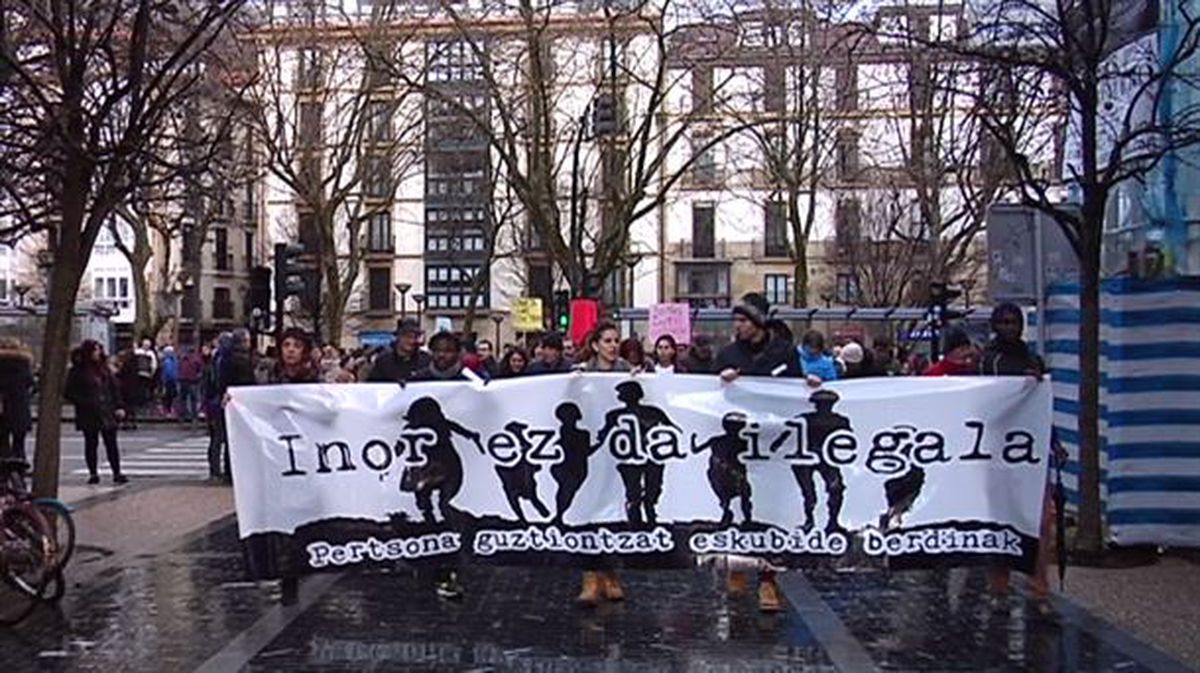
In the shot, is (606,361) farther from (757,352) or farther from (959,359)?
(959,359)

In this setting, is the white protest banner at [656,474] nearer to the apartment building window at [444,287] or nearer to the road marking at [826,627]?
the road marking at [826,627]

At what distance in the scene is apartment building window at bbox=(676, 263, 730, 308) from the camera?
245 ft

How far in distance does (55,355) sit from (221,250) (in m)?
73.7

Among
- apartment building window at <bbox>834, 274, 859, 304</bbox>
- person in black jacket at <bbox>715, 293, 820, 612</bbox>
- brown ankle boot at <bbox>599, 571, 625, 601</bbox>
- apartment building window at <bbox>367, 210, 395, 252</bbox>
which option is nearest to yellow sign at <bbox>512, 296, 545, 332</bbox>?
apartment building window at <bbox>834, 274, 859, 304</bbox>

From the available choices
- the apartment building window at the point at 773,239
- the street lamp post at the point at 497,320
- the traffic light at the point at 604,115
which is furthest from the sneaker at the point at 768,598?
the street lamp post at the point at 497,320

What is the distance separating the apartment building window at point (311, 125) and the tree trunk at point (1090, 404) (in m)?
28.4

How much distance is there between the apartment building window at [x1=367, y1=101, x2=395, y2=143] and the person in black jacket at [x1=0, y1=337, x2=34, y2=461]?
2628 cm

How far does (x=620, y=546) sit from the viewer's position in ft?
33.0

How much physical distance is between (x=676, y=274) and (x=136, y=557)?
6246 cm

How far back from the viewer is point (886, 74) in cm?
3081

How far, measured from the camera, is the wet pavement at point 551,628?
28.6 feet

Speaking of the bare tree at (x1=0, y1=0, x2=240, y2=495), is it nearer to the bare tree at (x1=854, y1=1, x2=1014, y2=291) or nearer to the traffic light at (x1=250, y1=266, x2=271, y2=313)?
the bare tree at (x1=854, y1=1, x2=1014, y2=291)

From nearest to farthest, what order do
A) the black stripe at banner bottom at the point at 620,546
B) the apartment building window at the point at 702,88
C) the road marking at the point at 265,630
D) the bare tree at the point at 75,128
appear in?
1. the road marking at the point at 265,630
2. the black stripe at banner bottom at the point at 620,546
3. the bare tree at the point at 75,128
4. the apartment building window at the point at 702,88

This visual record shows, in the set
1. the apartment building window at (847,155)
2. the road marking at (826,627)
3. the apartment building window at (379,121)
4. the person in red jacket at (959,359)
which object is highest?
the apartment building window at (379,121)
